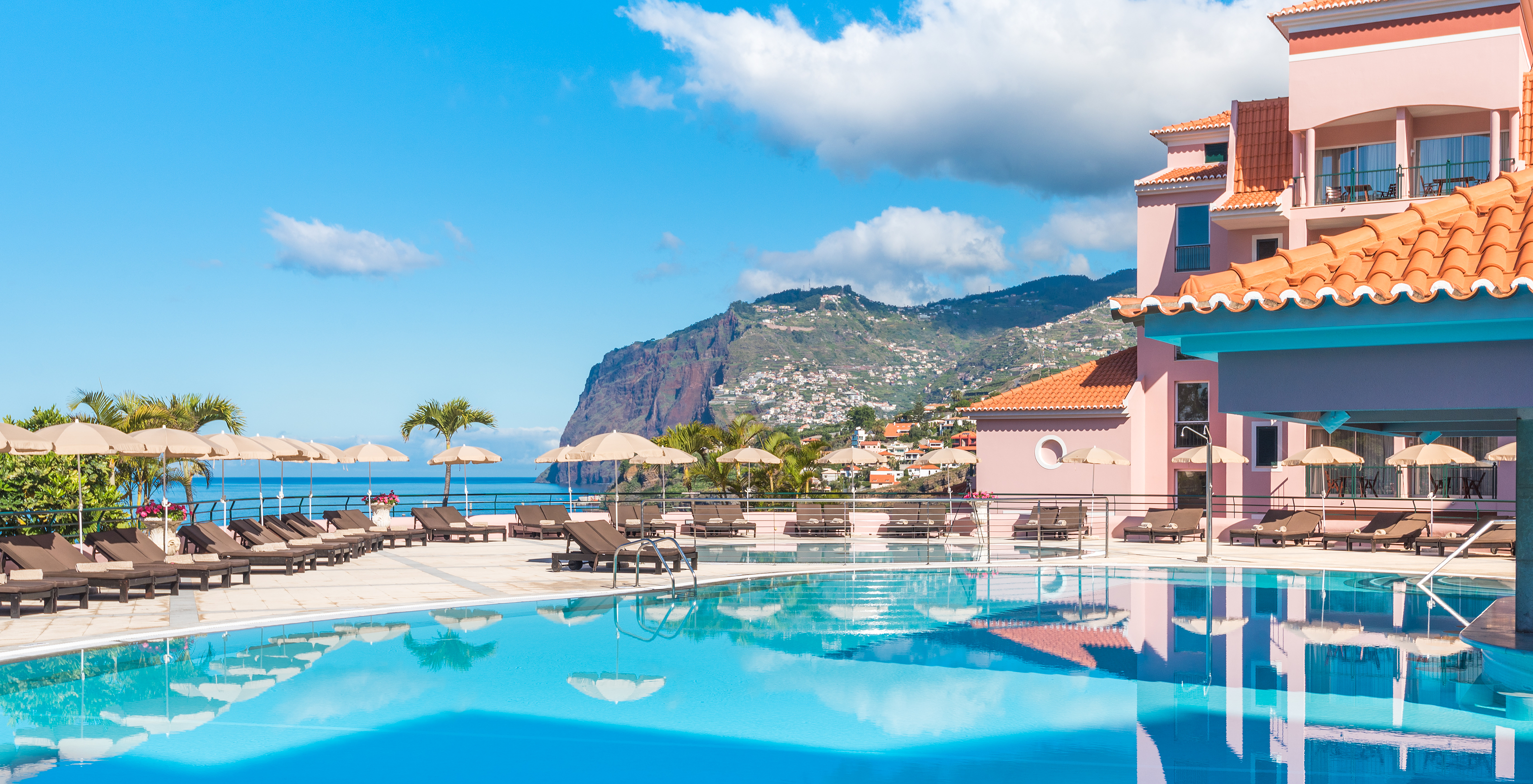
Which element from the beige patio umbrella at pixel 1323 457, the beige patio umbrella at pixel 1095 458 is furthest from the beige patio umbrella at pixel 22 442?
the beige patio umbrella at pixel 1323 457

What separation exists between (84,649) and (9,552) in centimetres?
336

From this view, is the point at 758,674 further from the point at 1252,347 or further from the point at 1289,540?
the point at 1289,540

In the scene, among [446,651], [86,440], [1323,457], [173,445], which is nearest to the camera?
[446,651]

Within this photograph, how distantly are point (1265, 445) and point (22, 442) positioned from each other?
80.8 feet

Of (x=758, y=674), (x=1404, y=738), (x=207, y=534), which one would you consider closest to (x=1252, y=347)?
(x=1404, y=738)

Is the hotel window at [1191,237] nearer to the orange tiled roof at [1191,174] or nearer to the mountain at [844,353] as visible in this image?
the orange tiled roof at [1191,174]

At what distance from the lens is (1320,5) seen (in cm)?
2436

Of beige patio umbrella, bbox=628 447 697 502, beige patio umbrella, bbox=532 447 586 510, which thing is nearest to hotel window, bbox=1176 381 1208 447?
beige patio umbrella, bbox=628 447 697 502

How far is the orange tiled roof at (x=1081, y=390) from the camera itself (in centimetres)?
2778

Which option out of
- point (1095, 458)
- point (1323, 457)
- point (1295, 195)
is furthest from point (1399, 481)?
point (1095, 458)

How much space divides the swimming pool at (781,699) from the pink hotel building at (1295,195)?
518 inches

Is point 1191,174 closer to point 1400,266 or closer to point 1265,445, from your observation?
point 1265,445

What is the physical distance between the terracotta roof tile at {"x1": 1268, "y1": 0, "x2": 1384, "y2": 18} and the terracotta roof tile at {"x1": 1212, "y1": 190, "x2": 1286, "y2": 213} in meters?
3.96

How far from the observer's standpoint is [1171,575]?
58.5 ft
